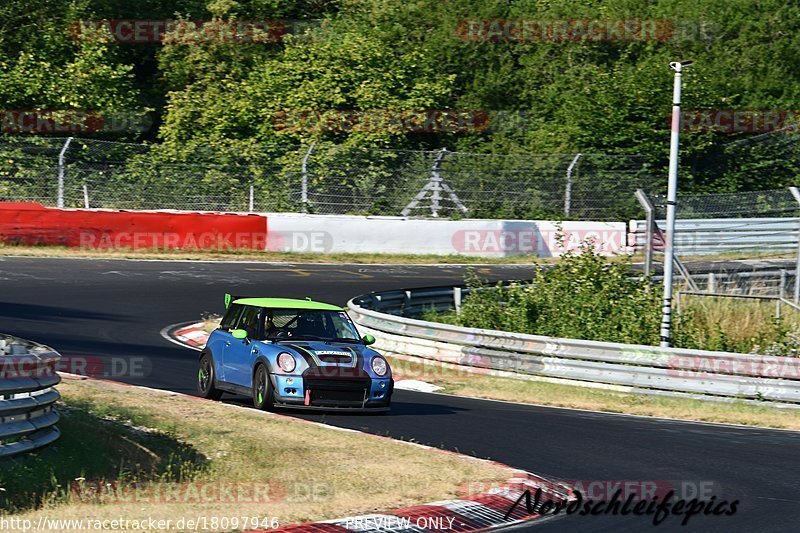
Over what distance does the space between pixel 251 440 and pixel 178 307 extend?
12843 mm

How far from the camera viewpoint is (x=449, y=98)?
138ft

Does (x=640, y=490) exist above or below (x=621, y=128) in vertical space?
below

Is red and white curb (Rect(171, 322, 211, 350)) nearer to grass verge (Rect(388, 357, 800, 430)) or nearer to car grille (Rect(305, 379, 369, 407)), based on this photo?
grass verge (Rect(388, 357, 800, 430))

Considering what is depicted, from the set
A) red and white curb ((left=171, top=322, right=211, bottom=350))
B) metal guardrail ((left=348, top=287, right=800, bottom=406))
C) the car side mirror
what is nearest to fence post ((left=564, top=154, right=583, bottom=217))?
metal guardrail ((left=348, top=287, right=800, bottom=406))

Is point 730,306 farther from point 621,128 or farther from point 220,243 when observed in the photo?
point 621,128

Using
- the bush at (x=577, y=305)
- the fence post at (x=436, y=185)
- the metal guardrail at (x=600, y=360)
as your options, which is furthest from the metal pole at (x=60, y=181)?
the bush at (x=577, y=305)

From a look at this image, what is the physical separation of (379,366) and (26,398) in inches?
209

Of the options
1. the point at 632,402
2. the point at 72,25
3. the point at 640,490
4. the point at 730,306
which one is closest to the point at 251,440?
the point at 640,490

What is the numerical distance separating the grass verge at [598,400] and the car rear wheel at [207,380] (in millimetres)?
3739

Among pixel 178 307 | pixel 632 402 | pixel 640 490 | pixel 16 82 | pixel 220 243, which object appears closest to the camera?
pixel 640 490

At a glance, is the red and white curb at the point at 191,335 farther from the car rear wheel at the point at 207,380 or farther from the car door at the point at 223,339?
the car door at the point at 223,339

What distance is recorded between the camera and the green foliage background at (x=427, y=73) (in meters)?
38.9

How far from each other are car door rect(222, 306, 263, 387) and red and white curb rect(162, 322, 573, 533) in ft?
14.9

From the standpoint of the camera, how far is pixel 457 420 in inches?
527
